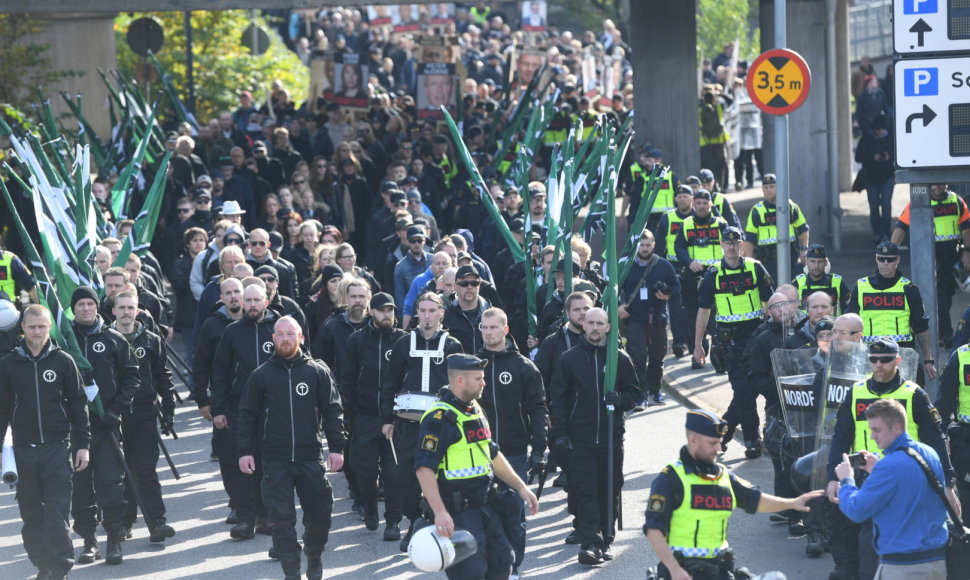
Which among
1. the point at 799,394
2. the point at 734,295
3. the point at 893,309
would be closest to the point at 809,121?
the point at 734,295

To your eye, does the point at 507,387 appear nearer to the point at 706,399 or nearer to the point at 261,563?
the point at 261,563

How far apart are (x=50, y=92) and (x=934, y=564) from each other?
26.0m

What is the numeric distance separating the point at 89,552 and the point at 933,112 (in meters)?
6.99

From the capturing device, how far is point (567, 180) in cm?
1478

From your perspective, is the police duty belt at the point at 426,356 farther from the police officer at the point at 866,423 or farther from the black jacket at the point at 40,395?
the police officer at the point at 866,423

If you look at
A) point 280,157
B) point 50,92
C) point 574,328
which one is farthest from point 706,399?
point 50,92

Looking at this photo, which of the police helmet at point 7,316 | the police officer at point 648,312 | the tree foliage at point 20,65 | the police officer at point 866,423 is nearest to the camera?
the police officer at point 866,423

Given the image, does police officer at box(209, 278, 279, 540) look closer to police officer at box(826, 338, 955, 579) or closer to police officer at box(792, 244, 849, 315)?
police officer at box(826, 338, 955, 579)

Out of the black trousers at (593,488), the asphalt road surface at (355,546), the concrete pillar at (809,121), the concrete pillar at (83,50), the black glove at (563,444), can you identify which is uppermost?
the concrete pillar at (83,50)

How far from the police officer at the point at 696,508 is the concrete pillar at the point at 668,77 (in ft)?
60.3

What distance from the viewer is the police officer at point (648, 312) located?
1608cm

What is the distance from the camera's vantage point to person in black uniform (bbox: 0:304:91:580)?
36.0 feet

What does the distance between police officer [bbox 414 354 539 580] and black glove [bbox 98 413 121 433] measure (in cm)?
339

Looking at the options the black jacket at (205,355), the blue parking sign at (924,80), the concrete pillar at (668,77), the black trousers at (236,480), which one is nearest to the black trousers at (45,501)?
the black trousers at (236,480)
